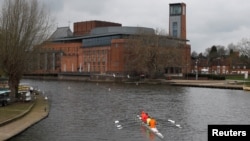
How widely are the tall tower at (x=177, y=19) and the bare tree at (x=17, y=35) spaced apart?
457 ft

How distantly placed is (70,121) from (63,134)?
7357mm

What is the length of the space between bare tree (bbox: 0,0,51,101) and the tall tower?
139354 millimetres

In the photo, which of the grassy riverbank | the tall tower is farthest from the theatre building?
the grassy riverbank

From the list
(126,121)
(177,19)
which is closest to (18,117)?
(126,121)

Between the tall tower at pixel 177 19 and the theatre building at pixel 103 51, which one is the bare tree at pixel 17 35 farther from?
the tall tower at pixel 177 19

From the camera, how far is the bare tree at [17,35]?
159ft

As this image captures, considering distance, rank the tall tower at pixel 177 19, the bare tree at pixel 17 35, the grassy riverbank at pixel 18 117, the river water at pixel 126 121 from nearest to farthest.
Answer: the grassy riverbank at pixel 18 117
the river water at pixel 126 121
the bare tree at pixel 17 35
the tall tower at pixel 177 19

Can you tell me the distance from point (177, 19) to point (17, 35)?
146m

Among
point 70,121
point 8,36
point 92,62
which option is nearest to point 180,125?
point 70,121

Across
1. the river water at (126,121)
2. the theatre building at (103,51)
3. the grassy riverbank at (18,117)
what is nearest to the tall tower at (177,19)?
the theatre building at (103,51)

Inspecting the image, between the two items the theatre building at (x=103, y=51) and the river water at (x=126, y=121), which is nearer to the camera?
the river water at (x=126, y=121)

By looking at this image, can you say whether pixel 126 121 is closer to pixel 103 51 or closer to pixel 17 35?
pixel 17 35

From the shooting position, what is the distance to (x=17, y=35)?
49.9 meters

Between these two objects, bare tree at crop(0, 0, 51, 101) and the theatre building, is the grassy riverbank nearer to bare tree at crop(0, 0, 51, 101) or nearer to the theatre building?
bare tree at crop(0, 0, 51, 101)
